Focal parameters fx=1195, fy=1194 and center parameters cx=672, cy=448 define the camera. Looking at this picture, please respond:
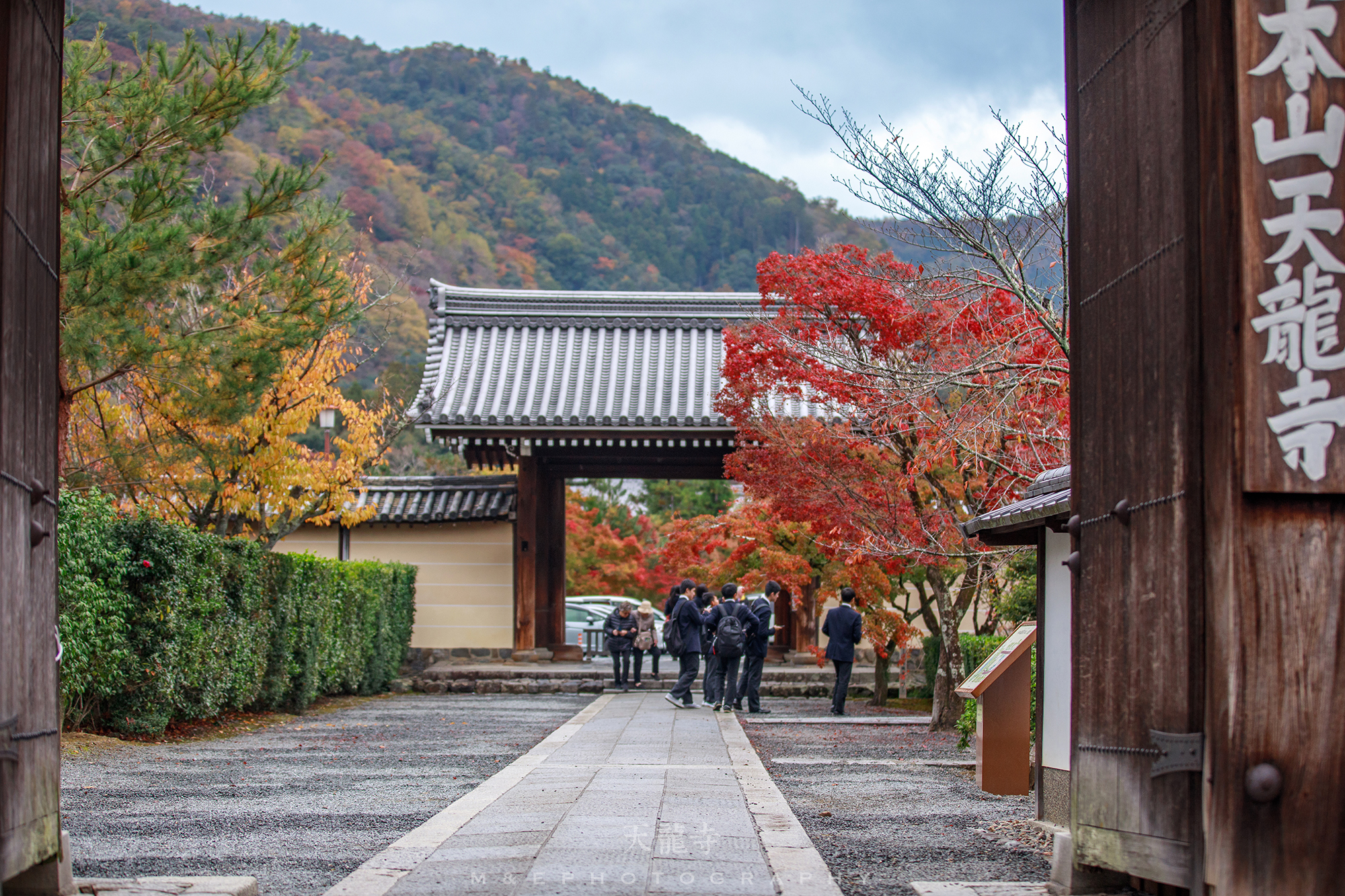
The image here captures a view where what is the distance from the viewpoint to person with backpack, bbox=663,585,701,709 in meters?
14.4

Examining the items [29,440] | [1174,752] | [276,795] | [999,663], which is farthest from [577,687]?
[1174,752]

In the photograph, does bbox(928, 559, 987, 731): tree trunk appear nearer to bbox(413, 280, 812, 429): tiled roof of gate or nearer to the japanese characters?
bbox(413, 280, 812, 429): tiled roof of gate

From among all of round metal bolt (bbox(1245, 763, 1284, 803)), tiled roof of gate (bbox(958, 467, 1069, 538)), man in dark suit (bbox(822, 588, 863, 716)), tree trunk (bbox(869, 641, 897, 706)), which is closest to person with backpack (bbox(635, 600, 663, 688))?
tree trunk (bbox(869, 641, 897, 706))

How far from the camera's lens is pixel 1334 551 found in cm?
339

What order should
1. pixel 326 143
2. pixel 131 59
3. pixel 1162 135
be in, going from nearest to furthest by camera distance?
pixel 1162 135, pixel 131 59, pixel 326 143

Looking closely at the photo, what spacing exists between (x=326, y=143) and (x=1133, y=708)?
49.9m

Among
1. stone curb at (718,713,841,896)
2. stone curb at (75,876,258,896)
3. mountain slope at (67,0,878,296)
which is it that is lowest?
stone curb at (718,713,841,896)

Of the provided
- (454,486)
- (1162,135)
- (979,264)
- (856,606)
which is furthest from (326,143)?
(1162,135)

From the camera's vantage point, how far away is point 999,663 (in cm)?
773

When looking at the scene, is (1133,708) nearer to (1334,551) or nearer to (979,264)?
(1334,551)

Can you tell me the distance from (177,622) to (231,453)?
4.68 metres

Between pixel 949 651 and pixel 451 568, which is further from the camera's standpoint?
pixel 451 568

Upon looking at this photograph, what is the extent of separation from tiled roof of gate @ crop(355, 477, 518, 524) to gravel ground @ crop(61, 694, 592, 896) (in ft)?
22.7

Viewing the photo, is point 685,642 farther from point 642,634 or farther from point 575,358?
point 575,358
